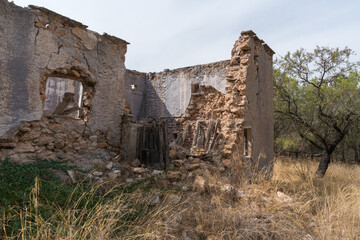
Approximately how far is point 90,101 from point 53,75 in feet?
3.62

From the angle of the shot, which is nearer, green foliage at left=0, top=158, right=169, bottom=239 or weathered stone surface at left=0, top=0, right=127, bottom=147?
green foliage at left=0, top=158, right=169, bottom=239

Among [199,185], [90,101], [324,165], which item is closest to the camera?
[199,185]

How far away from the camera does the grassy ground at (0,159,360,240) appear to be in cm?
281

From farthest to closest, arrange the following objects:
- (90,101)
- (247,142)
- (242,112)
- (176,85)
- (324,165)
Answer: (176,85)
(324,165)
(90,101)
(247,142)
(242,112)

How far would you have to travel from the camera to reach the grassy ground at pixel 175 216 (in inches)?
110

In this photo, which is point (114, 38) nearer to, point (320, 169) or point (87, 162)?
point (87, 162)

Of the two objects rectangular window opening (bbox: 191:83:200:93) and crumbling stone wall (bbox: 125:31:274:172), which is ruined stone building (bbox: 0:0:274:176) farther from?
rectangular window opening (bbox: 191:83:200:93)

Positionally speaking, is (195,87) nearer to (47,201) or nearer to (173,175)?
(173,175)

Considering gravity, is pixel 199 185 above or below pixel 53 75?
below

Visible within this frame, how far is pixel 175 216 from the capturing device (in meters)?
3.71

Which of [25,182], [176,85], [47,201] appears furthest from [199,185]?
[176,85]

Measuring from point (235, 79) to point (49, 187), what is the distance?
190 inches

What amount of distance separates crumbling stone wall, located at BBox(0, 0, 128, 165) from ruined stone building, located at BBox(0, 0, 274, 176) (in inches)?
0.8

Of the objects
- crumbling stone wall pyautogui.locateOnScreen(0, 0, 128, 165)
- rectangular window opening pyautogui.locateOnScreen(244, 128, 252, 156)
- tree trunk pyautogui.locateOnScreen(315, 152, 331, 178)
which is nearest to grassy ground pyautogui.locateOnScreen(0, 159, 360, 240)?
rectangular window opening pyautogui.locateOnScreen(244, 128, 252, 156)
